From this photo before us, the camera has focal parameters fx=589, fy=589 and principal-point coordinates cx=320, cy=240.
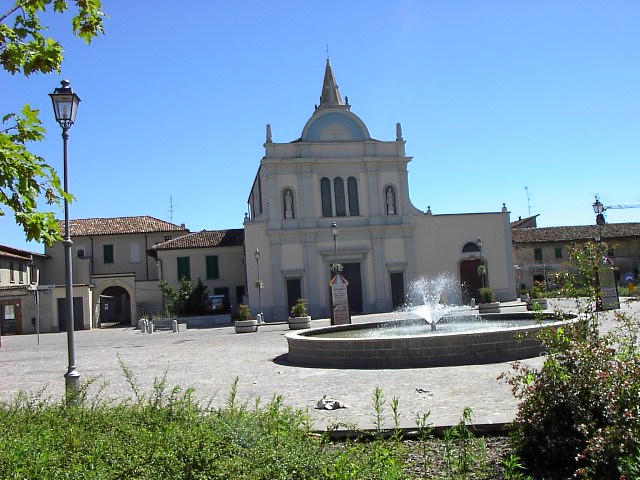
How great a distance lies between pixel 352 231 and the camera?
3809cm

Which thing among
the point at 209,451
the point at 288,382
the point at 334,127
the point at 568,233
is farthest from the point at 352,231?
the point at 209,451

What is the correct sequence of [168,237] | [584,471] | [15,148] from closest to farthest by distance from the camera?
[584,471]
[15,148]
[168,237]

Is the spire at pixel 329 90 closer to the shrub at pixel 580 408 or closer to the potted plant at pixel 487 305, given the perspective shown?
the potted plant at pixel 487 305

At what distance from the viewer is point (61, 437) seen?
5.21 metres

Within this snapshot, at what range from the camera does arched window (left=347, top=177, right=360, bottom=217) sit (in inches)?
1522

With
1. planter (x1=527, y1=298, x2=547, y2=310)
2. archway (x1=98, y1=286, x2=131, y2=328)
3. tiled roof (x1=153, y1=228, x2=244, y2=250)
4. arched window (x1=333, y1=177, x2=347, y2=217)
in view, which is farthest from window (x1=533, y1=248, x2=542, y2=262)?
archway (x1=98, y1=286, x2=131, y2=328)

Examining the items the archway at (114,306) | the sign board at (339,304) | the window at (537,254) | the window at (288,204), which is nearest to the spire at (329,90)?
the window at (288,204)

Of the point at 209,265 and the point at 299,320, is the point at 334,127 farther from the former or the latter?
the point at 299,320

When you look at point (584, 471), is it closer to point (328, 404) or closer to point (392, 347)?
point (328, 404)

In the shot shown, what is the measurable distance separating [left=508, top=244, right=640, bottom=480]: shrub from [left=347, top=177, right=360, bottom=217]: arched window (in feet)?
109

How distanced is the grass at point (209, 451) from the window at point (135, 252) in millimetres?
45426

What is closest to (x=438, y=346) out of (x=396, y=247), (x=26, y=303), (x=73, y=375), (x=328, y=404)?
(x=328, y=404)

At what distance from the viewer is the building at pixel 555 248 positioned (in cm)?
5222

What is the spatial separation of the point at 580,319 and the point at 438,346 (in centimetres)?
625
